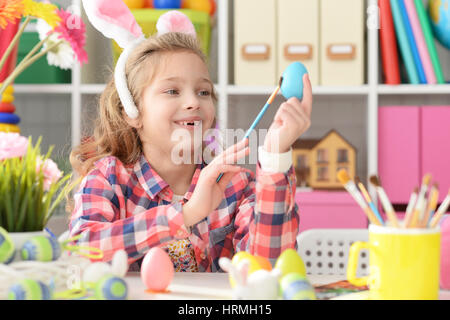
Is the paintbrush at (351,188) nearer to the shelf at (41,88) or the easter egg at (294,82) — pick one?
the easter egg at (294,82)

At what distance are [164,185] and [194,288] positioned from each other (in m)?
0.44

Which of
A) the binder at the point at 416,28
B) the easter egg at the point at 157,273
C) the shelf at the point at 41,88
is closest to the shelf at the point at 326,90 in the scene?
Answer: the binder at the point at 416,28

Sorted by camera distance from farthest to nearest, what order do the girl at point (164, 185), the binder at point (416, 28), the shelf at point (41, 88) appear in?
the shelf at point (41, 88), the binder at point (416, 28), the girl at point (164, 185)

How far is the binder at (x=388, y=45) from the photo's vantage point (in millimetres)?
1843

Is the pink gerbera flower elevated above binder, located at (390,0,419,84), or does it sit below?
below

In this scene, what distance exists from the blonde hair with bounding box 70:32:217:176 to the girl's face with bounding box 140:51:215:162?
2cm

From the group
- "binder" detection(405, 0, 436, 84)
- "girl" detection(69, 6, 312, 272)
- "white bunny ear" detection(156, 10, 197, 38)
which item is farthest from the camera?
"binder" detection(405, 0, 436, 84)

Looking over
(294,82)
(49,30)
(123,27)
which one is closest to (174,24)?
(123,27)

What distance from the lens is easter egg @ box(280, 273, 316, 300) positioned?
0.52 metres

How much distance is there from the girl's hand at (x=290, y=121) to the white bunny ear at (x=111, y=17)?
0.49 meters

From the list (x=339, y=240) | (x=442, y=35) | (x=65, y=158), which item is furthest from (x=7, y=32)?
(x=442, y=35)

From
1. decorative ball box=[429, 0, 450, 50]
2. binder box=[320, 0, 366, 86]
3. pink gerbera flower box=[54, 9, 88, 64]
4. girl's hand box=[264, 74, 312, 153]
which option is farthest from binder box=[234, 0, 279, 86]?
girl's hand box=[264, 74, 312, 153]

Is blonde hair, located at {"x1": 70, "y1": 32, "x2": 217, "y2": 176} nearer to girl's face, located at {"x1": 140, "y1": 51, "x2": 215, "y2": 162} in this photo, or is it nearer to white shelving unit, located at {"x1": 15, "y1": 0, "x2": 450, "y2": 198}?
girl's face, located at {"x1": 140, "y1": 51, "x2": 215, "y2": 162}

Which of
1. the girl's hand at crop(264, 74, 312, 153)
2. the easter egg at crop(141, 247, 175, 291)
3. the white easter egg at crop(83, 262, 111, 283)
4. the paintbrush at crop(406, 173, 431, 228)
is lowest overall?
the easter egg at crop(141, 247, 175, 291)
